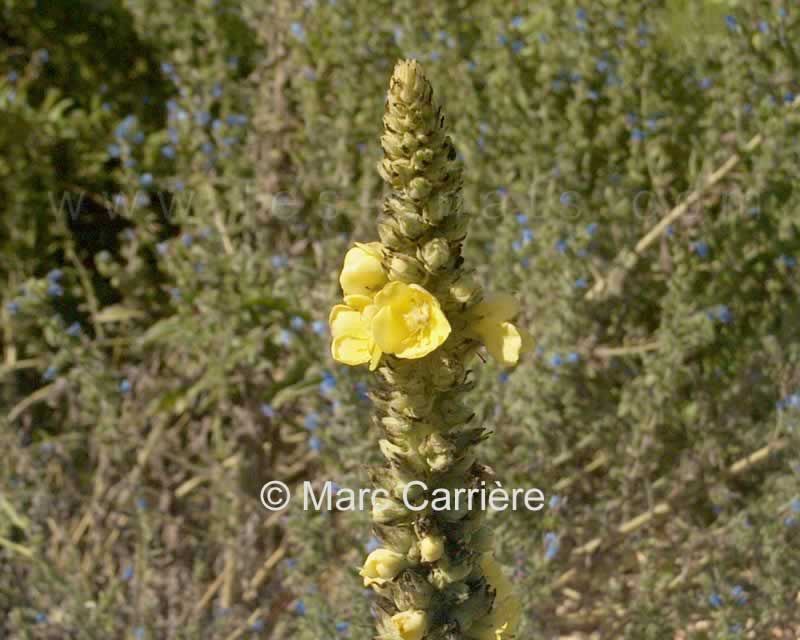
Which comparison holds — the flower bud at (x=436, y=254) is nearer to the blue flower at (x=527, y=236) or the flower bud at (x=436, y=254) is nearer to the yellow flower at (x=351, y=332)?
the yellow flower at (x=351, y=332)

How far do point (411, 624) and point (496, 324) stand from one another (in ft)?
1.37

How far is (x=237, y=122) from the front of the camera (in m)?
3.70

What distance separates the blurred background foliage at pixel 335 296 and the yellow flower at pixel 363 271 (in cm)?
106

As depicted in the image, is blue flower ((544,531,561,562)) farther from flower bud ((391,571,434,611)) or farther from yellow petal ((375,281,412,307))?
yellow petal ((375,281,412,307))

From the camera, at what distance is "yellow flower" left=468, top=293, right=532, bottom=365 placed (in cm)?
138

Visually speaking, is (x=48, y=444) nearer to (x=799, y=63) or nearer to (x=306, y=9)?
(x=306, y=9)

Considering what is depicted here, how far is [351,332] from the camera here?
1.43 meters

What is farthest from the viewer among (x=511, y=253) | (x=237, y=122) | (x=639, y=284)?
(x=237, y=122)

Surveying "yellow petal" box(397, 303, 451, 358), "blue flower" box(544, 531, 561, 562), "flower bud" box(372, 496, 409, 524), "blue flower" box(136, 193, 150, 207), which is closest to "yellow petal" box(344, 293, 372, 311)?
"yellow petal" box(397, 303, 451, 358)

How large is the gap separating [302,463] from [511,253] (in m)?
0.97

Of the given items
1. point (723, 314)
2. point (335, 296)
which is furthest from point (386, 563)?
point (723, 314)

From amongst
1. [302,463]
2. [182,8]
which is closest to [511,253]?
[302,463]

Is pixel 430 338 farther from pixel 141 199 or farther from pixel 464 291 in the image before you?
pixel 141 199

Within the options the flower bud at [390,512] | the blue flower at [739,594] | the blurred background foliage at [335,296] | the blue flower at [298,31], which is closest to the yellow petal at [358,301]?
the flower bud at [390,512]
